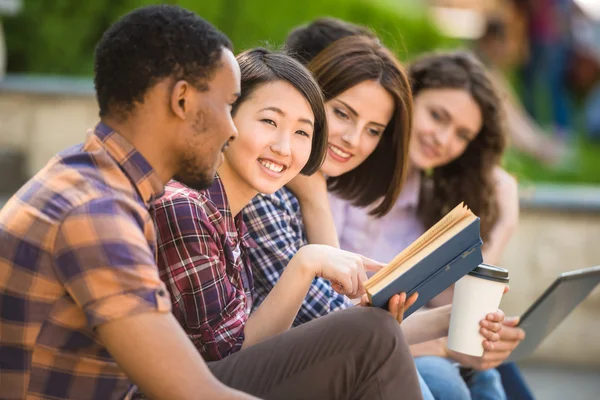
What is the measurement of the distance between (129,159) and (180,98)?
0.53ft

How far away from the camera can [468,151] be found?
3807 mm

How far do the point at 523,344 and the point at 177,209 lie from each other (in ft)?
4.65

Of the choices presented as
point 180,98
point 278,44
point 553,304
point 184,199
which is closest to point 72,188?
point 180,98

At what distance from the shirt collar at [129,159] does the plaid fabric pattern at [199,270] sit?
29cm

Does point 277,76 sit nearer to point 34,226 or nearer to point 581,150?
point 34,226

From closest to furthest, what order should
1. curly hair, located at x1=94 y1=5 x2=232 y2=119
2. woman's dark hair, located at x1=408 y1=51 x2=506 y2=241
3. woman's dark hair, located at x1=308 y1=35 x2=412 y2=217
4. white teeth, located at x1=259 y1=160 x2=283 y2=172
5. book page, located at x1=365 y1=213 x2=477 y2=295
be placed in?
curly hair, located at x1=94 y1=5 x2=232 y2=119, book page, located at x1=365 y1=213 x2=477 y2=295, white teeth, located at x1=259 y1=160 x2=283 y2=172, woman's dark hair, located at x1=308 y1=35 x2=412 y2=217, woman's dark hair, located at x1=408 y1=51 x2=506 y2=241

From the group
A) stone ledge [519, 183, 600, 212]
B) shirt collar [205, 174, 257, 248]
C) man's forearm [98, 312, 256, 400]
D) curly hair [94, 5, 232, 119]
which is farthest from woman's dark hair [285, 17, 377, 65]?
stone ledge [519, 183, 600, 212]

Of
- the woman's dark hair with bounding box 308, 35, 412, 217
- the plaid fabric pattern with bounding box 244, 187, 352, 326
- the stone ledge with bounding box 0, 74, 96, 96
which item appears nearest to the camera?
the plaid fabric pattern with bounding box 244, 187, 352, 326

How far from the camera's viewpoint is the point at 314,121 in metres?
2.47

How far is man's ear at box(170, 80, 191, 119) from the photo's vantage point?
1.76m

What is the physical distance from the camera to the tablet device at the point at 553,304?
264cm

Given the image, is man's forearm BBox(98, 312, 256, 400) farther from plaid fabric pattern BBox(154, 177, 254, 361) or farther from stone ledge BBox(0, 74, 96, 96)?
stone ledge BBox(0, 74, 96, 96)

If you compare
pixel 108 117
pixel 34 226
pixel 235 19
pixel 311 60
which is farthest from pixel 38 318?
pixel 235 19

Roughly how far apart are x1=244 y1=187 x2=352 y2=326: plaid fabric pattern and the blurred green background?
116 inches
